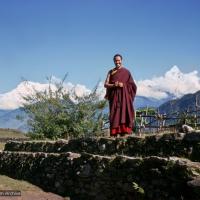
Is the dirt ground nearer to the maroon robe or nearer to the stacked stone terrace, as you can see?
the stacked stone terrace

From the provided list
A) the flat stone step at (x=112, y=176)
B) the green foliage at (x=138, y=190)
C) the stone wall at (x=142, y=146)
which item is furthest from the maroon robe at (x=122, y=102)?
the green foliage at (x=138, y=190)

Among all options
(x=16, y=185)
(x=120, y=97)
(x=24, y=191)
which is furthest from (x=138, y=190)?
(x=16, y=185)

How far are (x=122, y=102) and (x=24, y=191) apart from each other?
3373 millimetres

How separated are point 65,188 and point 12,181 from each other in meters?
2.15

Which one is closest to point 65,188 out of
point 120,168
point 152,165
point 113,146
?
point 113,146

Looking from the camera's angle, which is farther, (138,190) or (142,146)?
(142,146)

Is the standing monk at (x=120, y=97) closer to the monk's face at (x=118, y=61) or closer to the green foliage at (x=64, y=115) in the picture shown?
the monk's face at (x=118, y=61)

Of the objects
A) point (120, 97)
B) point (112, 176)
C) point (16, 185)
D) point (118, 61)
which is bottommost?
point (16, 185)

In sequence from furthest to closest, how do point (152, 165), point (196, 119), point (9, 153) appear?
1. point (196, 119)
2. point (9, 153)
3. point (152, 165)

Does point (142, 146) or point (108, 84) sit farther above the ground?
point (108, 84)

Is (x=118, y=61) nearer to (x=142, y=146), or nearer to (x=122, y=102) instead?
(x=122, y=102)

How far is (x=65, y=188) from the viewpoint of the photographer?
1109 centimetres

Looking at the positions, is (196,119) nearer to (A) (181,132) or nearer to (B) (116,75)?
(B) (116,75)

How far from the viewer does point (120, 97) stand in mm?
12234
